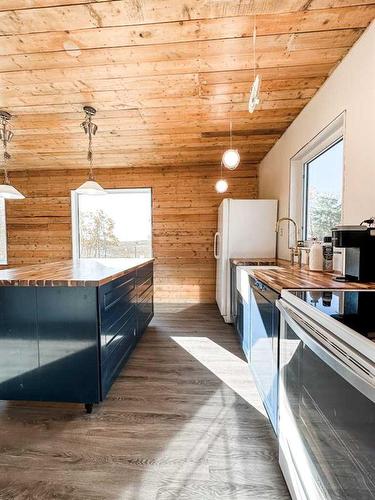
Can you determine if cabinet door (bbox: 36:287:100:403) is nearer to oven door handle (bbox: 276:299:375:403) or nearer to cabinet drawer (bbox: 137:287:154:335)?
cabinet drawer (bbox: 137:287:154:335)

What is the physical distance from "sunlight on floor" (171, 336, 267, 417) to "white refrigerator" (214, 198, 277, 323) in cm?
84

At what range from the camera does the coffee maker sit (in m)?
1.44

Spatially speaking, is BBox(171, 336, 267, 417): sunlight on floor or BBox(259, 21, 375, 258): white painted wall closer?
BBox(259, 21, 375, 258): white painted wall

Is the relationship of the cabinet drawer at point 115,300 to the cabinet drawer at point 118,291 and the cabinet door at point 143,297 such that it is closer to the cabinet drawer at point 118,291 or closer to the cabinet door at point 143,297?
the cabinet drawer at point 118,291

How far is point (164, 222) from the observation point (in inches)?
184

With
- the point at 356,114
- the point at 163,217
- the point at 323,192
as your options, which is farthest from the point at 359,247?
the point at 163,217

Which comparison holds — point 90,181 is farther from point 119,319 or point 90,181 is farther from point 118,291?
point 119,319

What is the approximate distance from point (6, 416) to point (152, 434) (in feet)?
3.29

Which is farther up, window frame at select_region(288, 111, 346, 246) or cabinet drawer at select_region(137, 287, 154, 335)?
window frame at select_region(288, 111, 346, 246)

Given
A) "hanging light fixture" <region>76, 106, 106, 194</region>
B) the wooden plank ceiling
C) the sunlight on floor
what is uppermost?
the wooden plank ceiling

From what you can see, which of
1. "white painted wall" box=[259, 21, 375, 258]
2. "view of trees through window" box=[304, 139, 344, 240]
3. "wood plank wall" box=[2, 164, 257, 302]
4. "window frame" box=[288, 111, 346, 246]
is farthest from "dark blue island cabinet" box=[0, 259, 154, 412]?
"wood plank wall" box=[2, 164, 257, 302]

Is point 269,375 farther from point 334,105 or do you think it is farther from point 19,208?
point 19,208

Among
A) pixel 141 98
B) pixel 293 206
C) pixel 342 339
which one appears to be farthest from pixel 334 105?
pixel 342 339

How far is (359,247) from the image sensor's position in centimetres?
147
